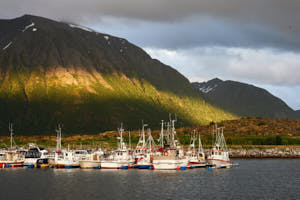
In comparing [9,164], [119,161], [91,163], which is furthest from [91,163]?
[9,164]

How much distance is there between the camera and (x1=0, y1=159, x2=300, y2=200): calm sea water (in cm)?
9031

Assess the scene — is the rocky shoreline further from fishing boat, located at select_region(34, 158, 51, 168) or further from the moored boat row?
fishing boat, located at select_region(34, 158, 51, 168)

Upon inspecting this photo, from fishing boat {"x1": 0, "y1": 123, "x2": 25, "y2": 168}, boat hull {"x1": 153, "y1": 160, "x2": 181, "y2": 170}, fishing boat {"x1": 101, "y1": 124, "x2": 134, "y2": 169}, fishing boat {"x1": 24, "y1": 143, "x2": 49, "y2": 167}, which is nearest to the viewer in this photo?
boat hull {"x1": 153, "y1": 160, "x2": 181, "y2": 170}

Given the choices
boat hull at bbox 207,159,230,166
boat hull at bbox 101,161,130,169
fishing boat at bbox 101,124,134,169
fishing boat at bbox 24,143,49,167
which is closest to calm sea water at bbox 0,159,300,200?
boat hull at bbox 101,161,130,169

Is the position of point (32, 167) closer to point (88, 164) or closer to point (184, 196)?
point (88, 164)

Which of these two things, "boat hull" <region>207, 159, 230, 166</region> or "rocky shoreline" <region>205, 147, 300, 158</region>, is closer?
"boat hull" <region>207, 159, 230, 166</region>

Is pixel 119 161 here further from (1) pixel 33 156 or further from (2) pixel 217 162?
(1) pixel 33 156

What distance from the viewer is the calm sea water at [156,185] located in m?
90.3

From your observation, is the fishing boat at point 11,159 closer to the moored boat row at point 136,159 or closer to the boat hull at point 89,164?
the moored boat row at point 136,159

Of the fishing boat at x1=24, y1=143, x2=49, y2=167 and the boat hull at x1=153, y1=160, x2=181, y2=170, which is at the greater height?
the fishing boat at x1=24, y1=143, x2=49, y2=167

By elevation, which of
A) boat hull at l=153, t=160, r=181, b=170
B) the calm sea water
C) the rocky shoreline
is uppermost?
the rocky shoreline

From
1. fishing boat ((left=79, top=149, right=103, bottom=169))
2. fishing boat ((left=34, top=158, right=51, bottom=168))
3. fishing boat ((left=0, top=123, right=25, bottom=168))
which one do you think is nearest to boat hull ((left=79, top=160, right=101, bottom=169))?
fishing boat ((left=79, top=149, right=103, bottom=169))

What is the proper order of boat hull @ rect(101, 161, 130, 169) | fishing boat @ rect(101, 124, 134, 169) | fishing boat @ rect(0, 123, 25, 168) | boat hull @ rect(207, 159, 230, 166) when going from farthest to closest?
fishing boat @ rect(0, 123, 25, 168)
boat hull @ rect(207, 159, 230, 166)
fishing boat @ rect(101, 124, 134, 169)
boat hull @ rect(101, 161, 130, 169)

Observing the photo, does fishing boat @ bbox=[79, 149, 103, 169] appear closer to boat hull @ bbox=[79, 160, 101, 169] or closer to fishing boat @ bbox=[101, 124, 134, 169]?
boat hull @ bbox=[79, 160, 101, 169]
